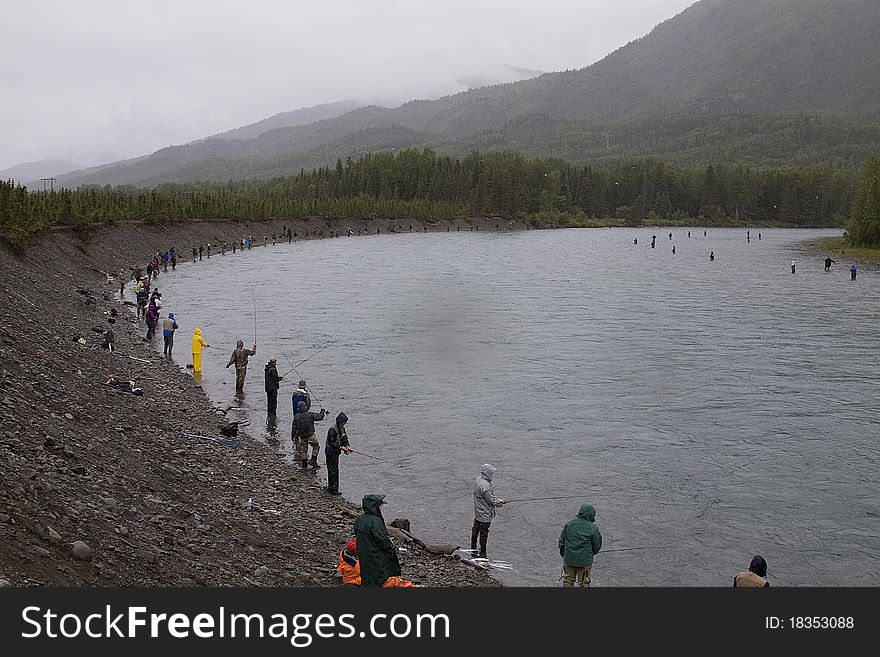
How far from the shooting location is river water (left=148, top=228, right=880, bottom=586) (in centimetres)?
1794

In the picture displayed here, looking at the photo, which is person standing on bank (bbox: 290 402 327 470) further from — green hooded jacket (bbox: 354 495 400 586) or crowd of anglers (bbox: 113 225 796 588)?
green hooded jacket (bbox: 354 495 400 586)

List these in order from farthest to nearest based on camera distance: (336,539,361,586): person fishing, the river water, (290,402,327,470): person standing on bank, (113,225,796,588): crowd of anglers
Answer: (290,402,327,470): person standing on bank < the river water < (336,539,361,586): person fishing < (113,225,796,588): crowd of anglers

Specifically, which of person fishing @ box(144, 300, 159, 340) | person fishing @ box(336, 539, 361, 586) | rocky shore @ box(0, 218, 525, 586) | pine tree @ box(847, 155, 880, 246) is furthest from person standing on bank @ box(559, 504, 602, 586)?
pine tree @ box(847, 155, 880, 246)

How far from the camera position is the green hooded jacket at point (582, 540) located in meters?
13.9

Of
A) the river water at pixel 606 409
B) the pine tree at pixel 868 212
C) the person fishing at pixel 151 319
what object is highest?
the pine tree at pixel 868 212

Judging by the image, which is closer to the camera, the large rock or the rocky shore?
the large rock

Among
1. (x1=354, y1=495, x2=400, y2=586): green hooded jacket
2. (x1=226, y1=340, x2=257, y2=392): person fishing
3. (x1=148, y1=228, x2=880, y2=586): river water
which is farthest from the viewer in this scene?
(x1=226, y1=340, x2=257, y2=392): person fishing

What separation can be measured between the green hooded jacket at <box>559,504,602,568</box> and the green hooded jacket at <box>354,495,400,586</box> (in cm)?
338

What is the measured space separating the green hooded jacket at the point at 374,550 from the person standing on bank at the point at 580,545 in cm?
339

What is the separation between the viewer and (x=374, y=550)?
12422 millimetres

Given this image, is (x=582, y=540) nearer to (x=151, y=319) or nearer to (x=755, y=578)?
(x=755, y=578)

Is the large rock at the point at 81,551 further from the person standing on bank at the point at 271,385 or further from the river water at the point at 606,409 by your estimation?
the person standing on bank at the point at 271,385

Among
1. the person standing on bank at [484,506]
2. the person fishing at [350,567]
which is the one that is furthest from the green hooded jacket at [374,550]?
the person standing on bank at [484,506]

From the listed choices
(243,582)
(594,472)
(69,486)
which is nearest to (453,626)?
(243,582)
